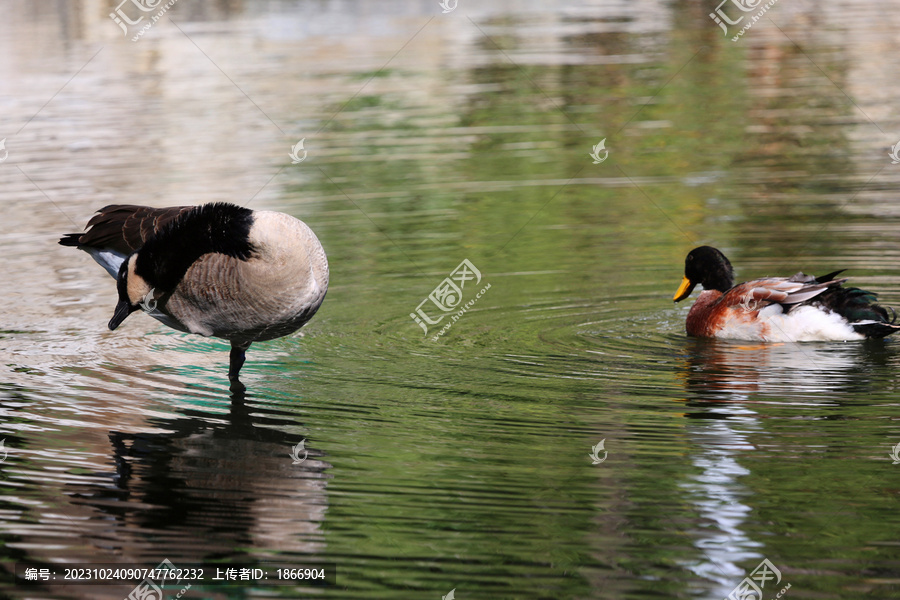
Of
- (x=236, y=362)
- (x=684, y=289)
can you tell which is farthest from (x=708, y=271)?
(x=236, y=362)

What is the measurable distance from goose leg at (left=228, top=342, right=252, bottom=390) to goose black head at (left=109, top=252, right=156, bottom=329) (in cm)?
79

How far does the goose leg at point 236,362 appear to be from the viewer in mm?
9062

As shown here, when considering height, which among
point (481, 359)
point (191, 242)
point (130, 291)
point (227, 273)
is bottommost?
point (481, 359)

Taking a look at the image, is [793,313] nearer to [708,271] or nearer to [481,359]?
[708,271]

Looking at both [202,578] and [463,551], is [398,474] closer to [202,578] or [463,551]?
[463,551]

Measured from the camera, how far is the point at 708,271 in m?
10.8

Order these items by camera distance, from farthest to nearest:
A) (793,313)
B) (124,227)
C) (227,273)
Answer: (793,313) → (124,227) → (227,273)

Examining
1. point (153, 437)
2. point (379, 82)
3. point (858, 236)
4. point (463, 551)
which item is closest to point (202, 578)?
point (463, 551)

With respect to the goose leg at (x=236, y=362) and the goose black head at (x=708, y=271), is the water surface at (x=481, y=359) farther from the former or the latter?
the goose black head at (x=708, y=271)

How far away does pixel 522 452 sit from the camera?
7445 mm

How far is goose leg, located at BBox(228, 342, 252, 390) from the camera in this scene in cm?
906

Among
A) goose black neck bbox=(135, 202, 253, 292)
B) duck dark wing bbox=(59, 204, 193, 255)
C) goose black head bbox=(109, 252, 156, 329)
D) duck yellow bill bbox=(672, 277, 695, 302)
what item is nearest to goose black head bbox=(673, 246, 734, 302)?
duck yellow bill bbox=(672, 277, 695, 302)

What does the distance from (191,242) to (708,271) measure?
4.83 metres

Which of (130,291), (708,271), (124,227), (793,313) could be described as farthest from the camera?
(708,271)
